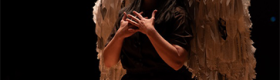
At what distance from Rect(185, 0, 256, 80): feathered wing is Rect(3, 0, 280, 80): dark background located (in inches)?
33.9

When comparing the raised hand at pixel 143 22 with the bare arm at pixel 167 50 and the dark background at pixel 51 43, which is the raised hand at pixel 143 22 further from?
the dark background at pixel 51 43

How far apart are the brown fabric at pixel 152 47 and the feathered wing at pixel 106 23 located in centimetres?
31

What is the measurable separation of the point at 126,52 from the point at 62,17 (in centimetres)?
89

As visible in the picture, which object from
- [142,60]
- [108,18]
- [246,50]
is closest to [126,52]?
[142,60]

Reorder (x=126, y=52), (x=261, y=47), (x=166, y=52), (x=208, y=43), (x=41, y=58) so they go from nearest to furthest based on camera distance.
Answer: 1. (x=166, y=52)
2. (x=126, y=52)
3. (x=208, y=43)
4. (x=261, y=47)
5. (x=41, y=58)

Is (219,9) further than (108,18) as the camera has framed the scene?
No

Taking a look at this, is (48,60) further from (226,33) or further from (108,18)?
(226,33)

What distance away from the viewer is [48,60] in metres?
1.99

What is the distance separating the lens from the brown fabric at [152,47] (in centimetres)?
115

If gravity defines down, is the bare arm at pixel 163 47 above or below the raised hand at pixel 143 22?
below

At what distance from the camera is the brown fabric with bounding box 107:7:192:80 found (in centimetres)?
115

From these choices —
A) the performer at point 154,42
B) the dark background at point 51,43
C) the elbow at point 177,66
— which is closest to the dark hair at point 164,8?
the performer at point 154,42

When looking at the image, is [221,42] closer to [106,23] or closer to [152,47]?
[152,47]

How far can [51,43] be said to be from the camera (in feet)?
6.52
